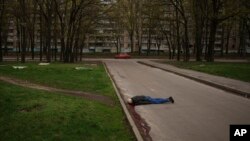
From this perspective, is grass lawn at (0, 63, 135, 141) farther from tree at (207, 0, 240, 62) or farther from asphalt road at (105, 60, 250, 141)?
tree at (207, 0, 240, 62)

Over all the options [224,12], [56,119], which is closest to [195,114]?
[56,119]

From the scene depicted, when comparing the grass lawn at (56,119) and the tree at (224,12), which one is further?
the tree at (224,12)

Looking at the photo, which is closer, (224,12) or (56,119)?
(56,119)

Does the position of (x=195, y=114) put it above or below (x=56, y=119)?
below

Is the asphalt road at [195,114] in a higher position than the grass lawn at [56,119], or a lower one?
lower

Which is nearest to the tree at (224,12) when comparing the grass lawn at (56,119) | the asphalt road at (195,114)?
the asphalt road at (195,114)

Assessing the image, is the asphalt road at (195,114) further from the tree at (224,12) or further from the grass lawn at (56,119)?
the tree at (224,12)

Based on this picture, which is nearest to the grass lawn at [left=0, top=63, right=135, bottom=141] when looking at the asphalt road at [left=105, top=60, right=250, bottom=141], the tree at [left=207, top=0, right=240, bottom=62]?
the asphalt road at [left=105, top=60, right=250, bottom=141]

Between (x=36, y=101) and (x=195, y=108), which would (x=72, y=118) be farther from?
(x=195, y=108)

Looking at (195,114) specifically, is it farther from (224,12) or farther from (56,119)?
(224,12)

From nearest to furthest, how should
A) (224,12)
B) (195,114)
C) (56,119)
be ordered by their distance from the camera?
(56,119)
(195,114)
(224,12)

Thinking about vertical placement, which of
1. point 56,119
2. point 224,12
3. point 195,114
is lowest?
point 195,114

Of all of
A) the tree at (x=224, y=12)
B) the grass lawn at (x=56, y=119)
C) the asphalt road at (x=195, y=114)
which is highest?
the tree at (x=224, y=12)

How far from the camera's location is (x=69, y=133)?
9.05 metres
